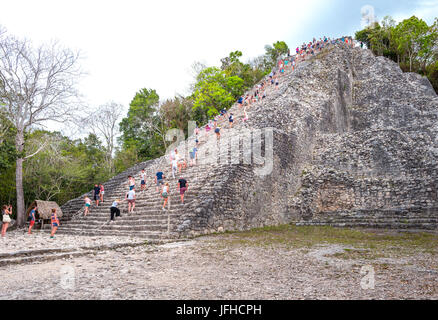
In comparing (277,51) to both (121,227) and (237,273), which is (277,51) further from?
(237,273)

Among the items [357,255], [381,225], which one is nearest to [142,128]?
[381,225]

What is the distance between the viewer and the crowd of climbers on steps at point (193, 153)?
9.99 meters

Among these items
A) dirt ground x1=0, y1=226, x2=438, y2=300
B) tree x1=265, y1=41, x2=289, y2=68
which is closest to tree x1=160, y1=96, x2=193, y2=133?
tree x1=265, y1=41, x2=289, y2=68

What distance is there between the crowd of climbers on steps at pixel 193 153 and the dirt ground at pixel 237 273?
13.1 feet

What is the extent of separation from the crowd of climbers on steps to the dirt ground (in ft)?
13.1

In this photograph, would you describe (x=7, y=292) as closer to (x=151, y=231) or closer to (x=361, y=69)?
(x=151, y=231)

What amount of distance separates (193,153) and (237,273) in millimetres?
9499

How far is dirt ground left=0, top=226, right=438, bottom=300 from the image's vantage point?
338 cm

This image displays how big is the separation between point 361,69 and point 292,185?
20.0m

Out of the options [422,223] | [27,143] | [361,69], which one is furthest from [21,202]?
[361,69]

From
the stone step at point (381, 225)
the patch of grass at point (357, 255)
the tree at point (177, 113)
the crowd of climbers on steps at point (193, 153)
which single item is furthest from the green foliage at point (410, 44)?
the patch of grass at point (357, 255)

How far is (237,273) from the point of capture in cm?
438

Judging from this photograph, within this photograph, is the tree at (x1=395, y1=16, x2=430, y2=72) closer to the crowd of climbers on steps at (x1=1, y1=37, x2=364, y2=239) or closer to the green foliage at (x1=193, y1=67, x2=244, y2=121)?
the crowd of climbers on steps at (x1=1, y1=37, x2=364, y2=239)

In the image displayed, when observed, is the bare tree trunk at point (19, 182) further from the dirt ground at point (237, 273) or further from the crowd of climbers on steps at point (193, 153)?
the dirt ground at point (237, 273)
